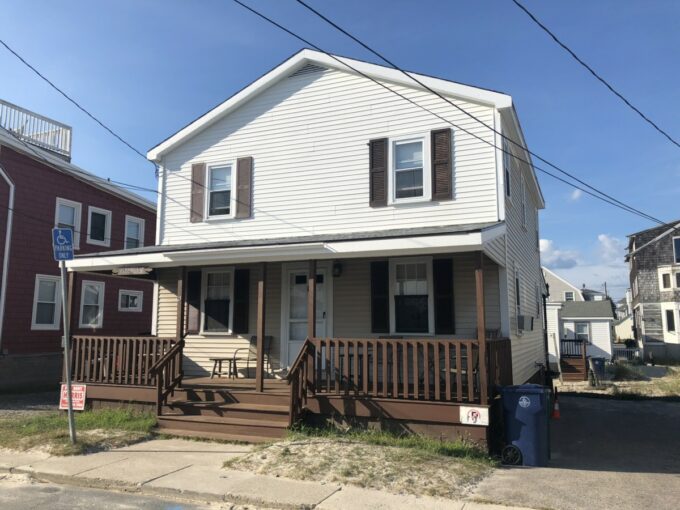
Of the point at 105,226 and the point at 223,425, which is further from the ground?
the point at 105,226

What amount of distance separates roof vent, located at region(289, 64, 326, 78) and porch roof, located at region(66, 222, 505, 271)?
373 cm

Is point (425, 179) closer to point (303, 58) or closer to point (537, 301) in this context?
point (303, 58)

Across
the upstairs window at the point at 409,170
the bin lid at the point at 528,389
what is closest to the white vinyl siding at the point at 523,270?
the upstairs window at the point at 409,170

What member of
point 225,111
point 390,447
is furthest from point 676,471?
point 225,111

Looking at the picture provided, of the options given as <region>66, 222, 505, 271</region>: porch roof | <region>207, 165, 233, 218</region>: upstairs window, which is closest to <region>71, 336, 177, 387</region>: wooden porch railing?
<region>66, 222, 505, 271</region>: porch roof

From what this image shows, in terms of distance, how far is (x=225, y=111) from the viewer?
1224 cm

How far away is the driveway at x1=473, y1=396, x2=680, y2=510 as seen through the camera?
567 cm

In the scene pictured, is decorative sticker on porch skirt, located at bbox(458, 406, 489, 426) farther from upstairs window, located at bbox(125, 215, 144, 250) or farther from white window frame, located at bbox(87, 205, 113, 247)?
upstairs window, located at bbox(125, 215, 144, 250)

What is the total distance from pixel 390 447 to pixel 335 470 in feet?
3.76

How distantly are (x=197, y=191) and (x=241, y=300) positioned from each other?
9.09 ft

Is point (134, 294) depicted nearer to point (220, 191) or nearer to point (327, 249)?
point (220, 191)

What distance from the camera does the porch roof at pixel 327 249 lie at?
7973mm

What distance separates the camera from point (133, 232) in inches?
786

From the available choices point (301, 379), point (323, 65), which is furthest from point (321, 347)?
point (323, 65)
